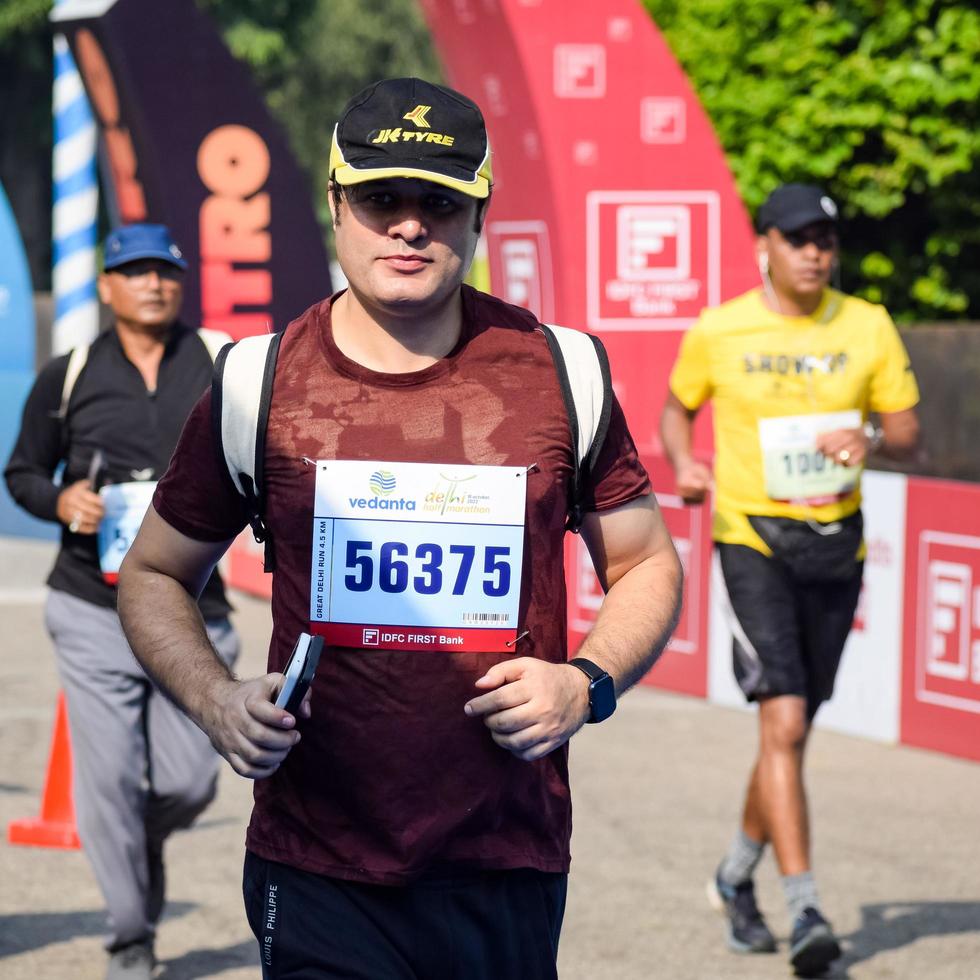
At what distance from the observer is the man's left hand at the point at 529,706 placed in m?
2.72

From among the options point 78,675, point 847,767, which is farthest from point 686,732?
point 78,675

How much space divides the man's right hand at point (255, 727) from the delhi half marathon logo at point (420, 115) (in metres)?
0.81

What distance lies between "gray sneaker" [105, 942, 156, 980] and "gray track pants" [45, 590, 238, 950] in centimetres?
3

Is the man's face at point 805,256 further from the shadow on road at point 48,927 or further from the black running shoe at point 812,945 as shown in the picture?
the shadow on road at point 48,927

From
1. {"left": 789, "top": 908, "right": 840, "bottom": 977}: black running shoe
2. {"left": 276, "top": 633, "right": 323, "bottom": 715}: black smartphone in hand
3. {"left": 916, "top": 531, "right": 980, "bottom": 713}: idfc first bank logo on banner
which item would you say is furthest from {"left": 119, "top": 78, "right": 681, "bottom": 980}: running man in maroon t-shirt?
{"left": 916, "top": 531, "right": 980, "bottom": 713}: idfc first bank logo on banner

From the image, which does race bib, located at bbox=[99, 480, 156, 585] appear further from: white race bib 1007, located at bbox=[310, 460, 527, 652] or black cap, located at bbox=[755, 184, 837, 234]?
white race bib 1007, located at bbox=[310, 460, 527, 652]

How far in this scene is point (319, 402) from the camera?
9.59 feet

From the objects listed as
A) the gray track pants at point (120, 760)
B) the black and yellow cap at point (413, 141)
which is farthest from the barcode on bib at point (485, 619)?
the gray track pants at point (120, 760)

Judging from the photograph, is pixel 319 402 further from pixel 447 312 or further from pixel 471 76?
pixel 471 76

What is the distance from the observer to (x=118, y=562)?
5.46m

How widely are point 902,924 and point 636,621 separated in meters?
3.58

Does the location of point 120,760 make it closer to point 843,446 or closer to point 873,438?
point 843,446

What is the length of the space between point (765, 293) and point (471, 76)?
7734 mm

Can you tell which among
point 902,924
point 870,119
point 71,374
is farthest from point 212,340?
point 870,119
